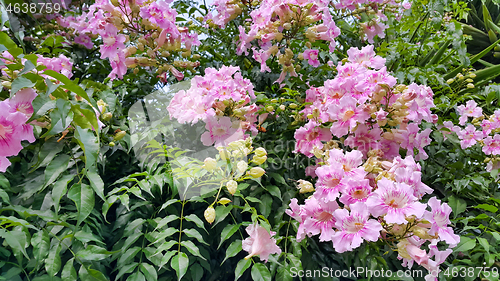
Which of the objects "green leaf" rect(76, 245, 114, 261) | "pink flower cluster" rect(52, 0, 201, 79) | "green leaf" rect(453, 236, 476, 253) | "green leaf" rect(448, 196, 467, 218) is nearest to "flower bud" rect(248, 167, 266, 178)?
"green leaf" rect(76, 245, 114, 261)

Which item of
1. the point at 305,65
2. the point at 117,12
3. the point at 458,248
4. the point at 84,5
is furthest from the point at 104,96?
the point at 458,248

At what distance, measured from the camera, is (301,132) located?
1.31 metres

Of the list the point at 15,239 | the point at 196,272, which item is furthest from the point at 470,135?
the point at 15,239

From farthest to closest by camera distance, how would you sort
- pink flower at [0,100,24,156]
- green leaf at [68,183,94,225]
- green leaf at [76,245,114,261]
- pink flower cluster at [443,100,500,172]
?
pink flower cluster at [443,100,500,172]
green leaf at [76,245,114,261]
green leaf at [68,183,94,225]
pink flower at [0,100,24,156]

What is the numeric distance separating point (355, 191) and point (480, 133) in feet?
4.81

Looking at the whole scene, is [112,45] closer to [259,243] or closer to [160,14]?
[160,14]

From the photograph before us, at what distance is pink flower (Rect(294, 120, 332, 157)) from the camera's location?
1.31 m

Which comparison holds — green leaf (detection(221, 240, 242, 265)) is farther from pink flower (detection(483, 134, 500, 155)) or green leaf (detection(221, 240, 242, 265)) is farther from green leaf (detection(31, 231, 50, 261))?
pink flower (detection(483, 134, 500, 155))

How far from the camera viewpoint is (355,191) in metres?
0.98

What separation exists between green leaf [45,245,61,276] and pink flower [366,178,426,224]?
3.44ft

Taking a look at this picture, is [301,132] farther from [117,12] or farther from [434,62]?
[434,62]

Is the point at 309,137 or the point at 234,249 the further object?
the point at 309,137

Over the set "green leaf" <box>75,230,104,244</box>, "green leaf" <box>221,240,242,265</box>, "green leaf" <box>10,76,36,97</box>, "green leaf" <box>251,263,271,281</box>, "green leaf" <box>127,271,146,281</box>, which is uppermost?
"green leaf" <box>10,76,36,97</box>

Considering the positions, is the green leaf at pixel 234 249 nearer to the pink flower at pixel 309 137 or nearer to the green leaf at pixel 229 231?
the green leaf at pixel 229 231
